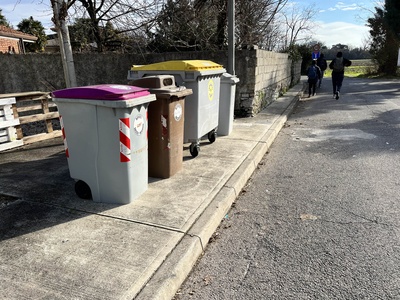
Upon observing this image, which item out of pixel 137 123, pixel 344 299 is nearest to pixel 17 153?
pixel 137 123

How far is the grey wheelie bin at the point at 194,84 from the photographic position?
4.97m

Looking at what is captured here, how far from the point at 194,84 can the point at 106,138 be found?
2084 mm

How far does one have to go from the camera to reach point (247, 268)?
2734mm

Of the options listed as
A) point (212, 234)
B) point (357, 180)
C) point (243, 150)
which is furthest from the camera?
point (243, 150)

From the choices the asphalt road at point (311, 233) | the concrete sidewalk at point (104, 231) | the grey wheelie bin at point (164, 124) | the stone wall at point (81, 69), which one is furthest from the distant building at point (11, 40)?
the asphalt road at point (311, 233)

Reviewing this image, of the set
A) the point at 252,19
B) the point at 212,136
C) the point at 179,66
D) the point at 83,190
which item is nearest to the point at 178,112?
the point at 179,66

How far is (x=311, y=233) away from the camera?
3.25 m

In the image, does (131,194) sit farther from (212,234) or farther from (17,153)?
(17,153)

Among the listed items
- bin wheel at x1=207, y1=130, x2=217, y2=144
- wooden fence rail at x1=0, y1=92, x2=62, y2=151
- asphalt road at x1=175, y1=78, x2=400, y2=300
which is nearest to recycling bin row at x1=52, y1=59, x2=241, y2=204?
asphalt road at x1=175, y1=78, x2=400, y2=300

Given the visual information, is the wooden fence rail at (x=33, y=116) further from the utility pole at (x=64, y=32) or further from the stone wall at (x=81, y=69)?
the stone wall at (x=81, y=69)

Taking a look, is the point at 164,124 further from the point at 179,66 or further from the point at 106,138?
the point at 179,66

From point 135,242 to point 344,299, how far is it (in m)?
1.76

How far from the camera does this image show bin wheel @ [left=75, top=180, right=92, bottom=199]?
3.71 m

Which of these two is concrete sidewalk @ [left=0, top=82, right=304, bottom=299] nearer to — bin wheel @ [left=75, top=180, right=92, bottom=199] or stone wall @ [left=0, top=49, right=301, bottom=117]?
bin wheel @ [left=75, top=180, right=92, bottom=199]
